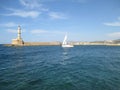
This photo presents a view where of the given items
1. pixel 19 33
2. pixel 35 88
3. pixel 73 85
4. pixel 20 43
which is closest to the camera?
pixel 35 88

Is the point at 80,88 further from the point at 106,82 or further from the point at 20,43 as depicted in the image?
the point at 20,43

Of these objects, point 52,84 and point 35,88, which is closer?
point 35,88

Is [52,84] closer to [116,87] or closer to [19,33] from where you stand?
[116,87]

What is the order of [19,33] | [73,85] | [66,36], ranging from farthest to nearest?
[19,33]
[66,36]
[73,85]

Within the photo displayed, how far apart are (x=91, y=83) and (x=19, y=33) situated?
142807 millimetres

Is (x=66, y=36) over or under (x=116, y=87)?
over

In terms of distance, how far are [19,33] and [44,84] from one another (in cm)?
14168

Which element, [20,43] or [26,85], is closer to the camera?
[26,85]

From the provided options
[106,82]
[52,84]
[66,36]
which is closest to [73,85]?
[52,84]

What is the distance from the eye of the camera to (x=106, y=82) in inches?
703

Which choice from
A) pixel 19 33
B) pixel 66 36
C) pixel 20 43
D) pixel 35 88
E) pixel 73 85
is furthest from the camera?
pixel 20 43

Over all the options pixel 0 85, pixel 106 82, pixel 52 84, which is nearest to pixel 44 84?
pixel 52 84

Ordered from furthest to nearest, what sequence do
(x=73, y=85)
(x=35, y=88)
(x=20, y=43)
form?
(x=20, y=43), (x=73, y=85), (x=35, y=88)

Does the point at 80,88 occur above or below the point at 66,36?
below
